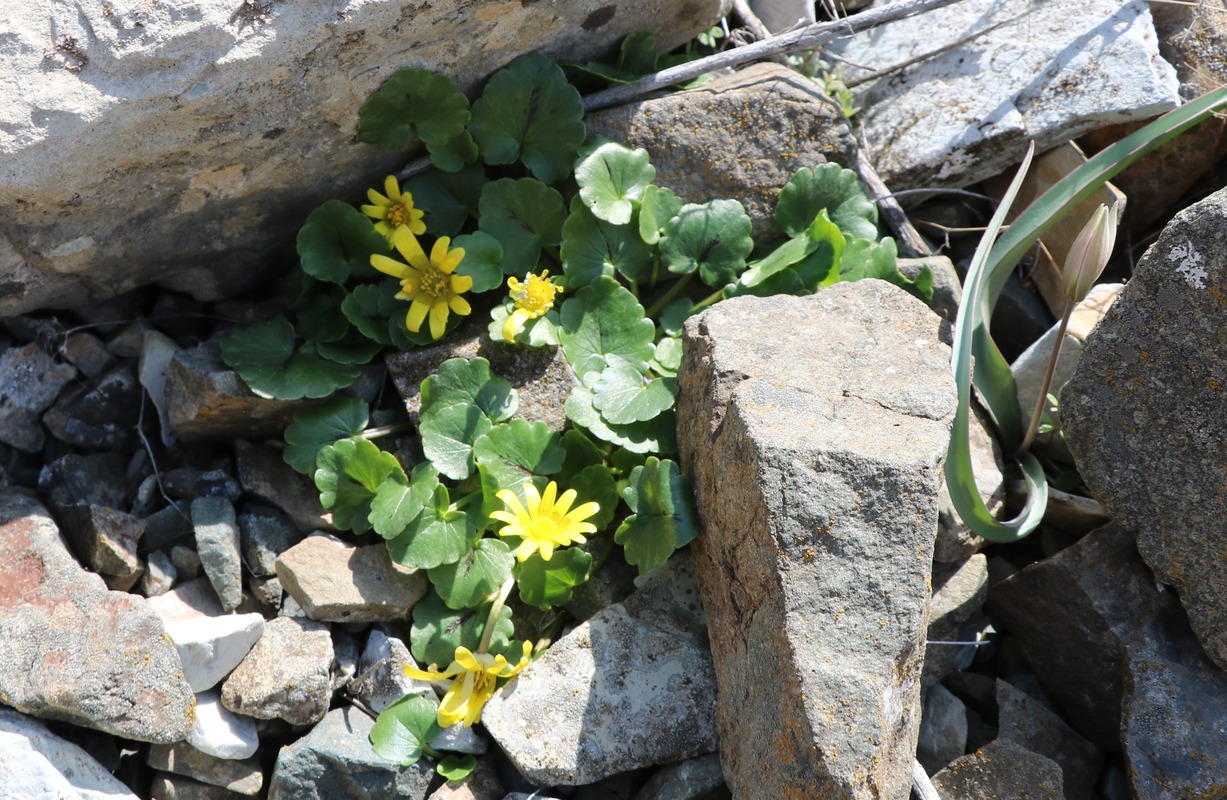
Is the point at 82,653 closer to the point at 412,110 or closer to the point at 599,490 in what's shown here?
the point at 599,490

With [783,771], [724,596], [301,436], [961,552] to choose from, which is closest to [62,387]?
[301,436]

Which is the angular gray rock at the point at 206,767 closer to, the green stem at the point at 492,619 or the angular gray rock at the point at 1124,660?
the green stem at the point at 492,619

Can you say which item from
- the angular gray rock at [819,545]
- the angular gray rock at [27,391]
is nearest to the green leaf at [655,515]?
the angular gray rock at [819,545]

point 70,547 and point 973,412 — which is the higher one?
point 70,547

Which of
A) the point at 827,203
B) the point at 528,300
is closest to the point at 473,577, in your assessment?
the point at 528,300

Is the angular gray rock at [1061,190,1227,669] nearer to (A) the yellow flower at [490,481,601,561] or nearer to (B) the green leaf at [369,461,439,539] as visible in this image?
(A) the yellow flower at [490,481,601,561]

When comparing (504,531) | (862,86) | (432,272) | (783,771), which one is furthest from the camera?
(862,86)

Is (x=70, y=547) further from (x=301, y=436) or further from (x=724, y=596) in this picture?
(x=724, y=596)

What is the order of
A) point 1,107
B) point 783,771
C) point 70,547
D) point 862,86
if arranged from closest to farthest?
point 783,771, point 1,107, point 70,547, point 862,86
